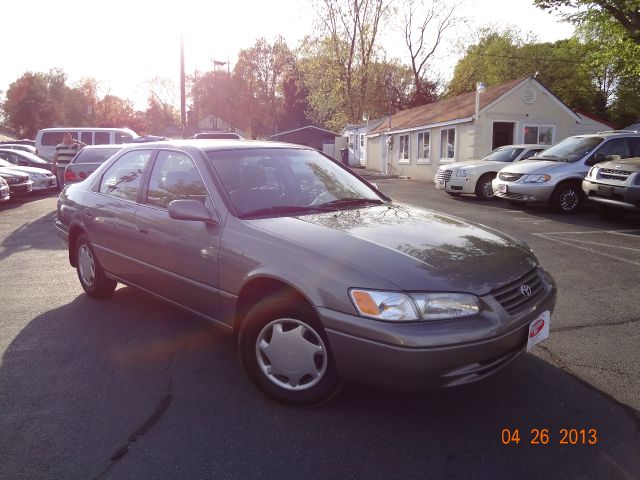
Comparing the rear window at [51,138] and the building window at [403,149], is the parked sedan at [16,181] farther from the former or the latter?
the building window at [403,149]

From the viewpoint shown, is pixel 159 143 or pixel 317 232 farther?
pixel 159 143

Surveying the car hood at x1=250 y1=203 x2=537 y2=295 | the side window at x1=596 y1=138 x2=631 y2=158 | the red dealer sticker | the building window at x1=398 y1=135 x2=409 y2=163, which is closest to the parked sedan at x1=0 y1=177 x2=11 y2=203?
the car hood at x1=250 y1=203 x2=537 y2=295

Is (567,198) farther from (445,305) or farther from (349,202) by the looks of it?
(445,305)

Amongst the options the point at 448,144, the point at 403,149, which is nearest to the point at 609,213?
the point at 448,144

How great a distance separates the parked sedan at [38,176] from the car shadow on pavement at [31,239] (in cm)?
563

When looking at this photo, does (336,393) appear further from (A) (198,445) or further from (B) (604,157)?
(B) (604,157)

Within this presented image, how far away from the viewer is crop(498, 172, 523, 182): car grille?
1162 centimetres

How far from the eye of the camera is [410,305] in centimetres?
253

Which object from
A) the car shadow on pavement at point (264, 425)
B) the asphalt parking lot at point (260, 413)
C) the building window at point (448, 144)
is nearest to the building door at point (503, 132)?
the building window at point (448, 144)

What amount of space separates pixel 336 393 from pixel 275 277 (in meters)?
0.74

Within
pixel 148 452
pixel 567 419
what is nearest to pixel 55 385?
pixel 148 452

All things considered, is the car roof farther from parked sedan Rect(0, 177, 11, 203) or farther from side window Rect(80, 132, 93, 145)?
side window Rect(80, 132, 93, 145)

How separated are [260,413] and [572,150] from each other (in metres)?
11.2

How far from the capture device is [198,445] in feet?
8.60
